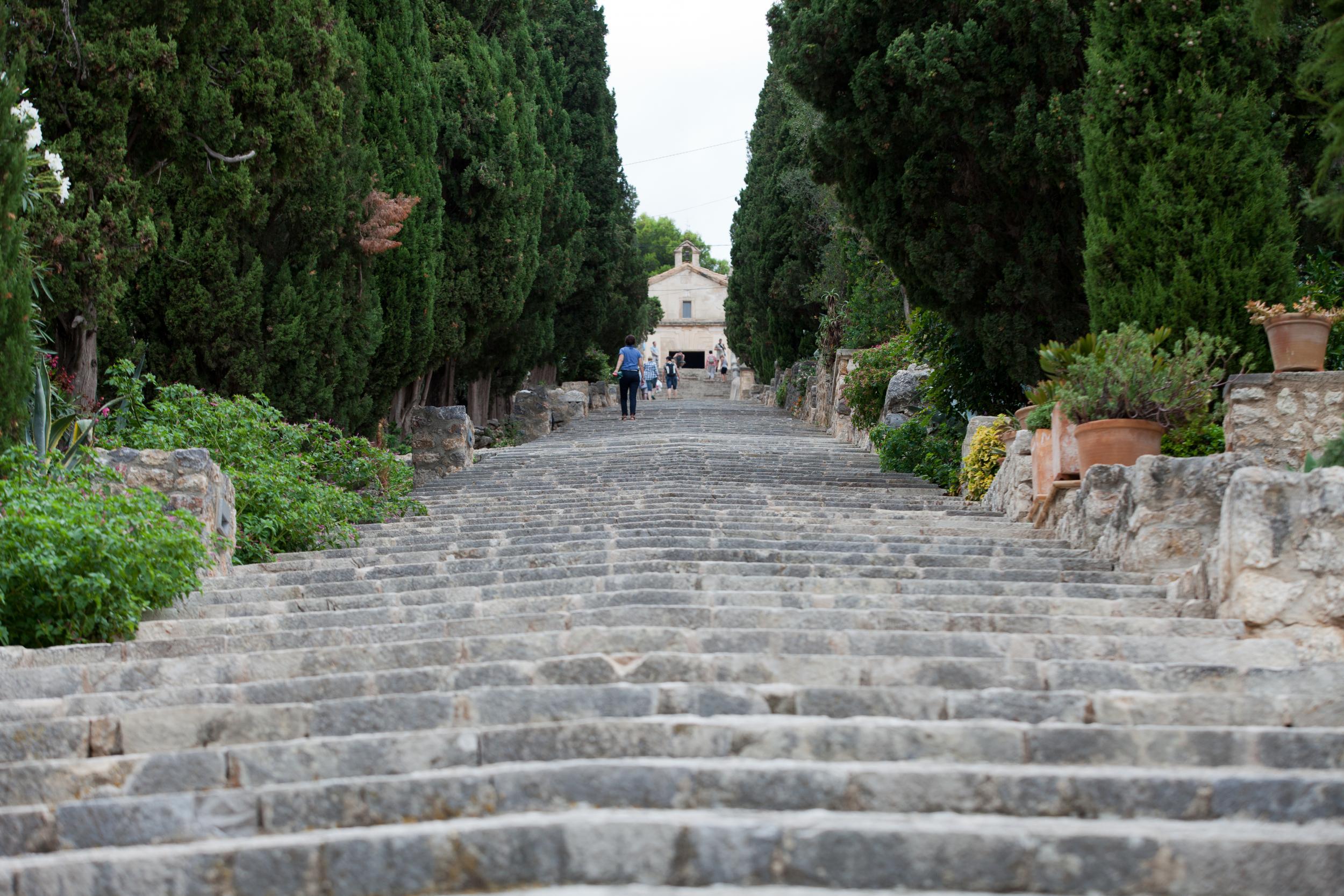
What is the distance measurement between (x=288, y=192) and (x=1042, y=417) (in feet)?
20.3

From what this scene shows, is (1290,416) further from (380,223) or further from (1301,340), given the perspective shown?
(380,223)

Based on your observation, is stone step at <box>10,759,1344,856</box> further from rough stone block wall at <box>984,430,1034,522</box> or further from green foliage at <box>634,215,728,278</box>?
green foliage at <box>634,215,728,278</box>

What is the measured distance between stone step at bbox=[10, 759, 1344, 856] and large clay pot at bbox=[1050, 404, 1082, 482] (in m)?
4.61

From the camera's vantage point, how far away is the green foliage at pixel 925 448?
480 inches

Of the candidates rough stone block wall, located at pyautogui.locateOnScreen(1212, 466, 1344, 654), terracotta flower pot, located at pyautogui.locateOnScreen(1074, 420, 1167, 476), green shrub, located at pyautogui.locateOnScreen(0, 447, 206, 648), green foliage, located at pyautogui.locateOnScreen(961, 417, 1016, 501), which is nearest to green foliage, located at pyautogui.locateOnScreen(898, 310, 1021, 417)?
green foliage, located at pyautogui.locateOnScreen(961, 417, 1016, 501)

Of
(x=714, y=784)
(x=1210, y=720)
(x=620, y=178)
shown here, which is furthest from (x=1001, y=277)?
(x=620, y=178)

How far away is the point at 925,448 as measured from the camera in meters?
12.7

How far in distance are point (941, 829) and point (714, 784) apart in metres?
0.69

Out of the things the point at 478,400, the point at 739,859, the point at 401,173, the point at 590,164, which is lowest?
the point at 739,859

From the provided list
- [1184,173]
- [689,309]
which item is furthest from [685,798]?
[689,309]

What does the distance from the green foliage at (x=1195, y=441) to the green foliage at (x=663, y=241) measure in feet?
196

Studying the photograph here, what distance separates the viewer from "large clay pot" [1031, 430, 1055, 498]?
8.62 m

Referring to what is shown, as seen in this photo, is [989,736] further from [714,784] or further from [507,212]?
[507,212]

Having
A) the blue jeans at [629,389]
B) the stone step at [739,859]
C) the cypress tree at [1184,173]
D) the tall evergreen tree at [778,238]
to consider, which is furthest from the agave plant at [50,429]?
the tall evergreen tree at [778,238]
